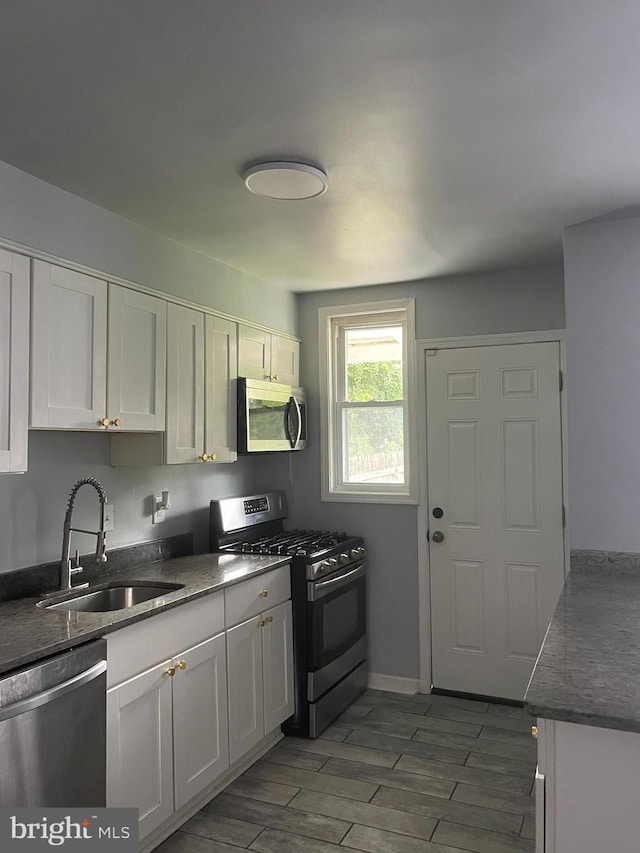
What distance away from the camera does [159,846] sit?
248 cm

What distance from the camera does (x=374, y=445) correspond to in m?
4.33

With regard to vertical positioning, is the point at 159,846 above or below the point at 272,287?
below

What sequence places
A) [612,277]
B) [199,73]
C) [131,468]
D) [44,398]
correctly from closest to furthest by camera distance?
[199,73], [44,398], [612,277], [131,468]

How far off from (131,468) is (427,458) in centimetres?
178

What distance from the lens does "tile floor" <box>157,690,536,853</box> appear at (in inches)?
99.3

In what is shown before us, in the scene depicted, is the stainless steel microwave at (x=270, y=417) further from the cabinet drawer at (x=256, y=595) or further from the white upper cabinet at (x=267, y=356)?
the cabinet drawer at (x=256, y=595)

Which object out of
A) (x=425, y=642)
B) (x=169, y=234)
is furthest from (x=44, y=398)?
(x=425, y=642)

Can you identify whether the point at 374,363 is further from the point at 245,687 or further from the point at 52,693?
the point at 52,693

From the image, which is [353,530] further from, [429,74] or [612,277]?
[429,74]

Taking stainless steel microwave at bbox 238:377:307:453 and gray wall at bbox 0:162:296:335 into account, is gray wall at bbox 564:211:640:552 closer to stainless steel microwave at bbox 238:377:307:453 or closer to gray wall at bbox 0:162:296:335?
stainless steel microwave at bbox 238:377:307:453

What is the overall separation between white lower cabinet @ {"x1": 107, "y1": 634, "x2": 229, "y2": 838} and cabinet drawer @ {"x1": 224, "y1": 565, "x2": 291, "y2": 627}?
5.6 inches

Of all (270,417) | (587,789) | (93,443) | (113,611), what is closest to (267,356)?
(270,417)

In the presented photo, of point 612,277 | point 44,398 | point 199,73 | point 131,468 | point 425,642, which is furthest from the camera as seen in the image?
point 425,642

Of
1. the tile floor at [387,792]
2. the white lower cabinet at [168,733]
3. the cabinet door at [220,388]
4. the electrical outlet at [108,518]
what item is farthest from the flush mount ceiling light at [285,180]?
the tile floor at [387,792]
